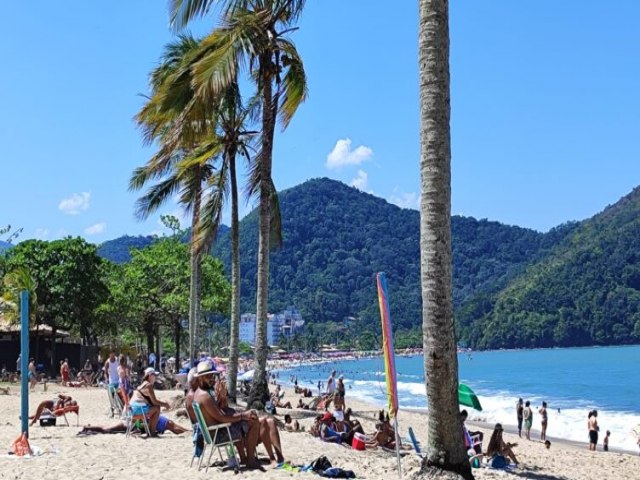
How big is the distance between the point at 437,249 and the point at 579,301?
158m

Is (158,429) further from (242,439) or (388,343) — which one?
(388,343)

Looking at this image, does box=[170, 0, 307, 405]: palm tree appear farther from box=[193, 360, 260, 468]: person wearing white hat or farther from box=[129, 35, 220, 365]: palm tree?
box=[193, 360, 260, 468]: person wearing white hat

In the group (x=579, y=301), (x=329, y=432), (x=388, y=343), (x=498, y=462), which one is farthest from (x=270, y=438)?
(x=579, y=301)

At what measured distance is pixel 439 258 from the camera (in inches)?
266

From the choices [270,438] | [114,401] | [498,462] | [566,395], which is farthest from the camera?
[566,395]

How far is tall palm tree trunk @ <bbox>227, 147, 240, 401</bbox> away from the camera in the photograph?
16547 millimetres

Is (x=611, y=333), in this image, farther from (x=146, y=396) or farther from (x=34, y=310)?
(x=146, y=396)

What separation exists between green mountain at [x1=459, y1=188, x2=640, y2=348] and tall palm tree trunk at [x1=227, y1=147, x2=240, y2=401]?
483 ft

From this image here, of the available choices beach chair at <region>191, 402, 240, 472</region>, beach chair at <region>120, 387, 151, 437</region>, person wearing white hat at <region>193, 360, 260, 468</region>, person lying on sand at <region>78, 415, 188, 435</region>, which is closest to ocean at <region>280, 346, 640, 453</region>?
person wearing white hat at <region>193, 360, 260, 468</region>

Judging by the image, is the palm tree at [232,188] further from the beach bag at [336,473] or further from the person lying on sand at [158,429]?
the beach bag at [336,473]

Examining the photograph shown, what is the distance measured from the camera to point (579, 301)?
156 metres

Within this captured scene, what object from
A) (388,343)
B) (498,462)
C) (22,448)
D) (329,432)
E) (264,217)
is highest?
(264,217)

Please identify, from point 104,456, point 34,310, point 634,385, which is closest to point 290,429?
point 104,456

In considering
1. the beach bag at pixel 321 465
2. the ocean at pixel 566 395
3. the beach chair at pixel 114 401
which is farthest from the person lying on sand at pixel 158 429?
the beach bag at pixel 321 465
